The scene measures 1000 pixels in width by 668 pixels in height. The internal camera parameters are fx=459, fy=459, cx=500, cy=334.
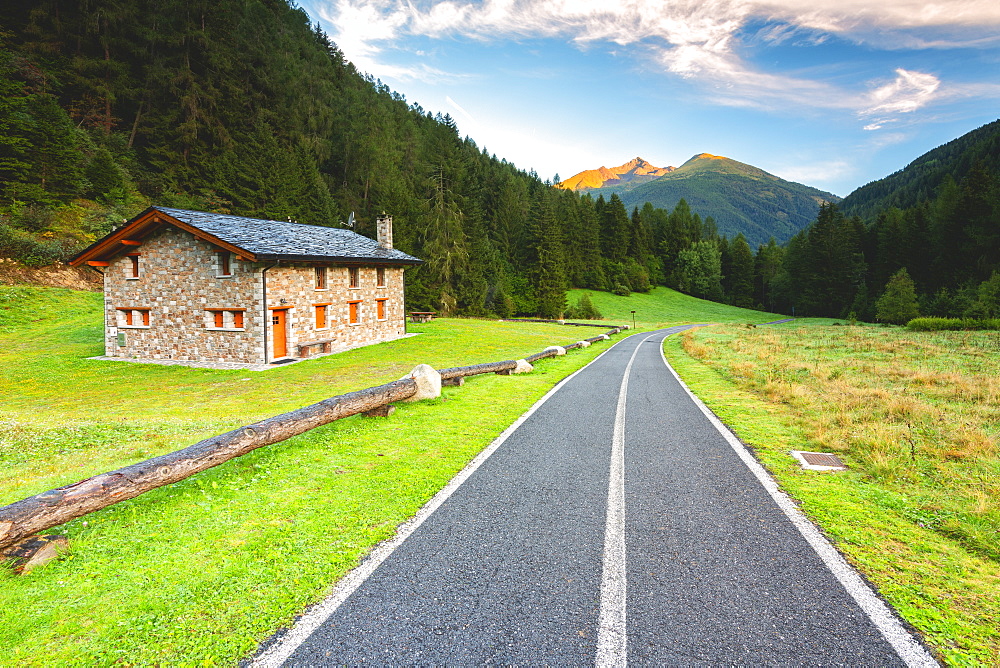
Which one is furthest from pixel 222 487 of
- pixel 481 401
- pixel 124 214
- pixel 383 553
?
pixel 124 214

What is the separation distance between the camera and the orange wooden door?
2289 cm

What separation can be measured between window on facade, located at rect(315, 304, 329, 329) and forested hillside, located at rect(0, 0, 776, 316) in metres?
22.0

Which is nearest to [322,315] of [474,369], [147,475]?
[474,369]

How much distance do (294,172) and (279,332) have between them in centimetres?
4043

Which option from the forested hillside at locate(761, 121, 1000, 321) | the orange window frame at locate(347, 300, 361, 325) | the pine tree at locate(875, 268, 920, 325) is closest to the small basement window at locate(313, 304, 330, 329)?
the orange window frame at locate(347, 300, 361, 325)

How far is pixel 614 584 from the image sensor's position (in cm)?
393

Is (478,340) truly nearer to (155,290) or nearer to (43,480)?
(155,290)

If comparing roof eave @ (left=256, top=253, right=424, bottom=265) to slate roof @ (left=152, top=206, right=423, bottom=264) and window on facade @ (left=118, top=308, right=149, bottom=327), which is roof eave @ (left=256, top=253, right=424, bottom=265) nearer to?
slate roof @ (left=152, top=206, right=423, bottom=264)

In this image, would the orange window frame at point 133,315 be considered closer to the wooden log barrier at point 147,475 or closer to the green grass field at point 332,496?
the green grass field at point 332,496

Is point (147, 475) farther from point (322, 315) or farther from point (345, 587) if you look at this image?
point (322, 315)

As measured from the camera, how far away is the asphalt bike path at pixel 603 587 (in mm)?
3152

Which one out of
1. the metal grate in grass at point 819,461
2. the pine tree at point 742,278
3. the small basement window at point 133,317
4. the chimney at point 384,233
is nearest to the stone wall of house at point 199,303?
the small basement window at point 133,317

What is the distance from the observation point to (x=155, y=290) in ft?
78.0

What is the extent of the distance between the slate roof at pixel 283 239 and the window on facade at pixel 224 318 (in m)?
3.47
